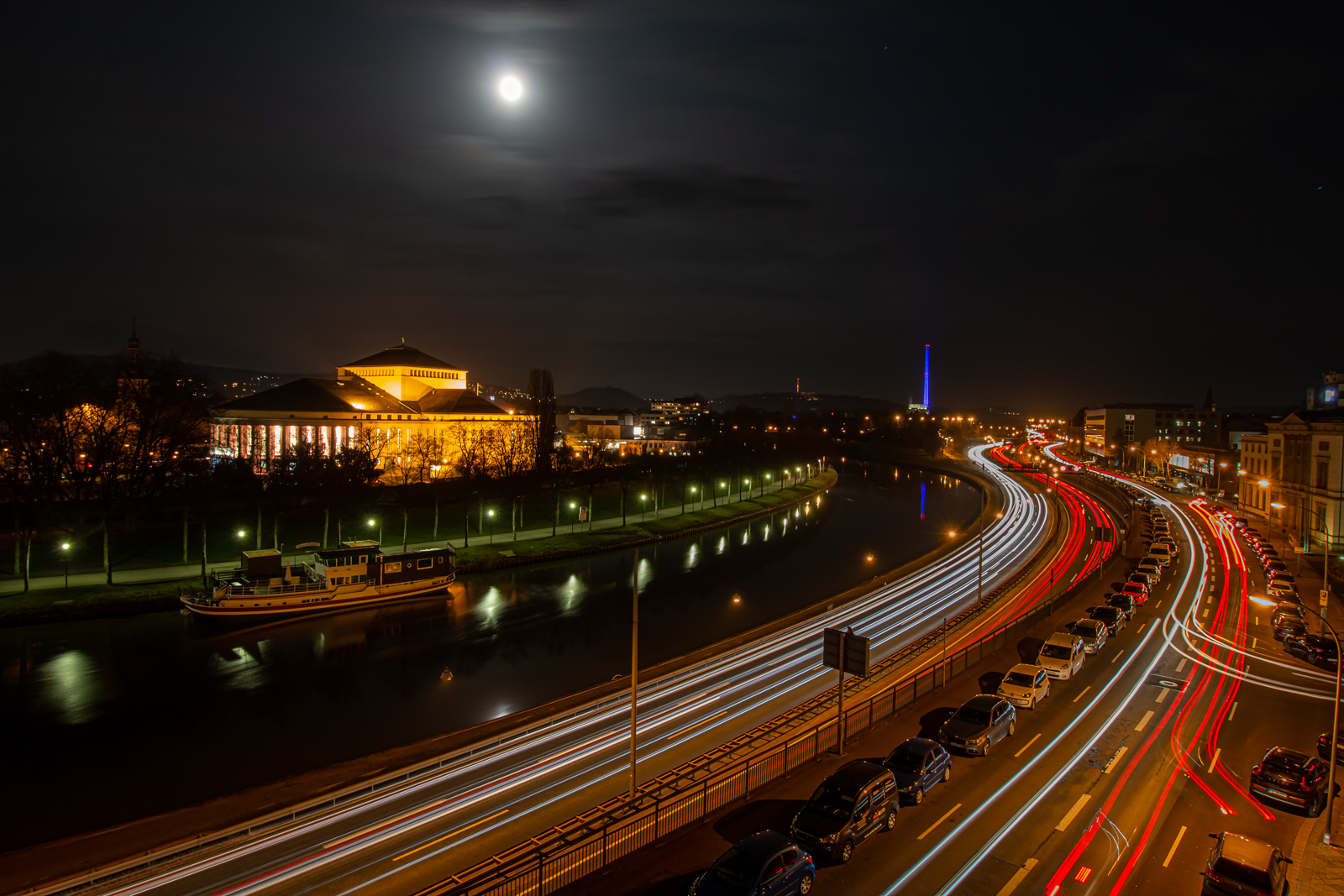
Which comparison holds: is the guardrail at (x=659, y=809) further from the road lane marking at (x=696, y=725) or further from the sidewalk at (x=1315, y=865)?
the sidewalk at (x=1315, y=865)

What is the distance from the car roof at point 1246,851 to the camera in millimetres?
8477

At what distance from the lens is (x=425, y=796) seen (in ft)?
40.3

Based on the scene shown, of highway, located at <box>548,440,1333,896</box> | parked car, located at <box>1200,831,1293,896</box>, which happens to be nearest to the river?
highway, located at <box>548,440,1333,896</box>

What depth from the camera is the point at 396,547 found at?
38125 mm

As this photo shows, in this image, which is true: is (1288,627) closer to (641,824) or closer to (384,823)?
(641,824)

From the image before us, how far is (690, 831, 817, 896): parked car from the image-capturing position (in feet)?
26.2

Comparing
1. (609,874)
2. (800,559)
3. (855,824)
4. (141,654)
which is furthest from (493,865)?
(800,559)

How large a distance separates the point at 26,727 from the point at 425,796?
→ 13.2 m

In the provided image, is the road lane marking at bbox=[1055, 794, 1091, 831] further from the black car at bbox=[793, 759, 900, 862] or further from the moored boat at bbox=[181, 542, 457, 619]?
the moored boat at bbox=[181, 542, 457, 619]

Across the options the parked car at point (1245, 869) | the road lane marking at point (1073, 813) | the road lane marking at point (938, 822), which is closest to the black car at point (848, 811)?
the road lane marking at point (938, 822)

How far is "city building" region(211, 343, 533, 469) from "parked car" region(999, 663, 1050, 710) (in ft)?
155

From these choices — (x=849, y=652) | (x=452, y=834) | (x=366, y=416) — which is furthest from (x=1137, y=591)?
(x=366, y=416)

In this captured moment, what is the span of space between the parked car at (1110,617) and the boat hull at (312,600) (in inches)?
983

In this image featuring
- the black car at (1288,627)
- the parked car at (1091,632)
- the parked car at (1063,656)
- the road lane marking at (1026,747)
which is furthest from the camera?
the black car at (1288,627)
